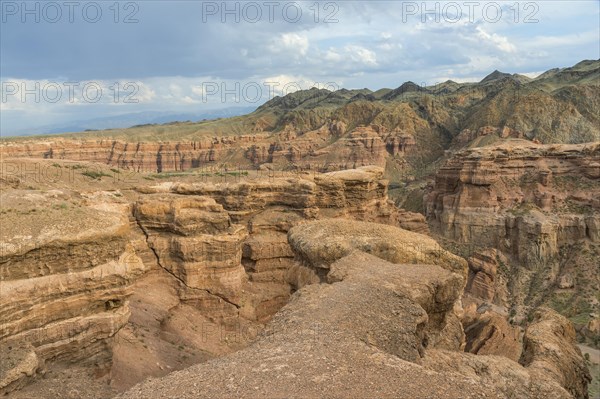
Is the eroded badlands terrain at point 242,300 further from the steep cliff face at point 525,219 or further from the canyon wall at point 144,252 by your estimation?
the steep cliff face at point 525,219

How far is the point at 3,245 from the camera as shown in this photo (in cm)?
1396

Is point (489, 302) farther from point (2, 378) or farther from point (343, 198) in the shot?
point (2, 378)

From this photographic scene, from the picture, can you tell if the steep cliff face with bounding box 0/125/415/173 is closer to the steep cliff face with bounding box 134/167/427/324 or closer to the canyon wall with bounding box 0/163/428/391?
the steep cliff face with bounding box 134/167/427/324

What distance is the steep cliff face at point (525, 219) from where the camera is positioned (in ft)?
153

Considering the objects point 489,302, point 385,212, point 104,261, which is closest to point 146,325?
point 104,261

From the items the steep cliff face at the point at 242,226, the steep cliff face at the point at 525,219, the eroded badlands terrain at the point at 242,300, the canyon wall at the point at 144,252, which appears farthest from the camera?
the steep cliff face at the point at 525,219

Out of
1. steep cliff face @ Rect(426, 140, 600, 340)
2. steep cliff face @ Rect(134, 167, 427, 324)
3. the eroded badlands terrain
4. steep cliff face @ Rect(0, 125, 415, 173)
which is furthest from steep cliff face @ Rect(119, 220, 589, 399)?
steep cliff face @ Rect(0, 125, 415, 173)

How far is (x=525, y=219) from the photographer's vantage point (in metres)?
52.4

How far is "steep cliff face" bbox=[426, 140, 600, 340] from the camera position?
46.5 meters

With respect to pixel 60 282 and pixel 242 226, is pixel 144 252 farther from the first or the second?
pixel 60 282

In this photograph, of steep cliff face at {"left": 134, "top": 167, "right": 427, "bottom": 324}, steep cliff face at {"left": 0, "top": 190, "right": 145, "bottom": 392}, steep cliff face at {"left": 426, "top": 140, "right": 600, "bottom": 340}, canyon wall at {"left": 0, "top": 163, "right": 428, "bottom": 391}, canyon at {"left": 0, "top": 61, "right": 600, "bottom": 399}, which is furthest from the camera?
steep cliff face at {"left": 426, "top": 140, "right": 600, "bottom": 340}

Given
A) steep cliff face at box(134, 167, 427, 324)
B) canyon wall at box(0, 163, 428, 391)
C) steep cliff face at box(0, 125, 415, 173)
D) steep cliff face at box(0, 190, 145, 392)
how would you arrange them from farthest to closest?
1. steep cliff face at box(0, 125, 415, 173)
2. steep cliff face at box(134, 167, 427, 324)
3. canyon wall at box(0, 163, 428, 391)
4. steep cliff face at box(0, 190, 145, 392)

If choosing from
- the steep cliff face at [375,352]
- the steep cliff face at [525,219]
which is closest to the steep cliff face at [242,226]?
the steep cliff face at [375,352]

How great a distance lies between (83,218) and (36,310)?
3.54 m
